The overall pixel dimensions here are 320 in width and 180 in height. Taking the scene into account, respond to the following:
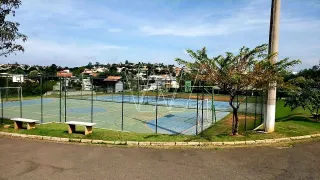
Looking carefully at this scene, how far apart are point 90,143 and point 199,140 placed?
4082mm

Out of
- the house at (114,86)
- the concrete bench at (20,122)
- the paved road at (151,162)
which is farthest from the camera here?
the house at (114,86)

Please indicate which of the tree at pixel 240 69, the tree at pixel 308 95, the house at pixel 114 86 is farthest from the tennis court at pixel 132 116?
the house at pixel 114 86

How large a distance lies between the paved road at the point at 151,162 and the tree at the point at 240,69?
2.55 metres

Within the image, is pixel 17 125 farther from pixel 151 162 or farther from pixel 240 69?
pixel 240 69

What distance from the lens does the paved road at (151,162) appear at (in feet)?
21.7

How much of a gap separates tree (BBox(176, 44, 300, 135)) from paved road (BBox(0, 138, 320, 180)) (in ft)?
8.36

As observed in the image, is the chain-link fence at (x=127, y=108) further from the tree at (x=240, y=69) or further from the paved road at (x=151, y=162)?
the paved road at (x=151, y=162)

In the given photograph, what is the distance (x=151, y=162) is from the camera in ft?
25.3

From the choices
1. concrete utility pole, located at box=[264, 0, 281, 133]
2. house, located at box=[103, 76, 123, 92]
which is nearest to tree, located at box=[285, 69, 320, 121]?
concrete utility pole, located at box=[264, 0, 281, 133]

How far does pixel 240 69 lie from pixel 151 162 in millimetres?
5251

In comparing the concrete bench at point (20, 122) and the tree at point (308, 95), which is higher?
the tree at point (308, 95)

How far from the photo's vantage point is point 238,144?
32.9 ft

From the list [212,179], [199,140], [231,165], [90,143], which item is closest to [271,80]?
[199,140]

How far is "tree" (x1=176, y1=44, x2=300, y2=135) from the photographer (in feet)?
33.8
